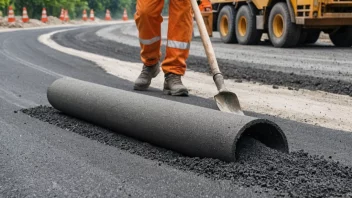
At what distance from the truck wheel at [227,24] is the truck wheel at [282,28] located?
1685mm

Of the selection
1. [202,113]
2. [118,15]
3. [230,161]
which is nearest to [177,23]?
[202,113]

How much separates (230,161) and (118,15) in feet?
132

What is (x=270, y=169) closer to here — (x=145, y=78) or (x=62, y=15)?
(x=145, y=78)

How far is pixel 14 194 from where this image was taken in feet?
7.94

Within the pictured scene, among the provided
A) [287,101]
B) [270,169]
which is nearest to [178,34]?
[287,101]

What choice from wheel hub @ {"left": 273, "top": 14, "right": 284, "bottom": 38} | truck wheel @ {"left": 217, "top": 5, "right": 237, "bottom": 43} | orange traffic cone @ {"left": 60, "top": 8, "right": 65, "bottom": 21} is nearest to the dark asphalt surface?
wheel hub @ {"left": 273, "top": 14, "right": 284, "bottom": 38}

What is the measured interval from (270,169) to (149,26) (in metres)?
2.75

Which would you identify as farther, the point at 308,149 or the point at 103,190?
the point at 308,149

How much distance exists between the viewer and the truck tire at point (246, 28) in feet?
41.1

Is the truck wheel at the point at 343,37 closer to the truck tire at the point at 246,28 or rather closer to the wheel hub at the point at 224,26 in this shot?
the truck tire at the point at 246,28

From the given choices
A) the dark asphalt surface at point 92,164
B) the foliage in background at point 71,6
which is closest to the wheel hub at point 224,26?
the dark asphalt surface at point 92,164

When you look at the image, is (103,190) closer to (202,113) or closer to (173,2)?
(202,113)

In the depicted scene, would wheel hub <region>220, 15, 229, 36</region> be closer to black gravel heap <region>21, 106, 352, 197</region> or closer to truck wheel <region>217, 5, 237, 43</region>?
truck wheel <region>217, 5, 237, 43</region>

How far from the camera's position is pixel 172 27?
16.6 ft
